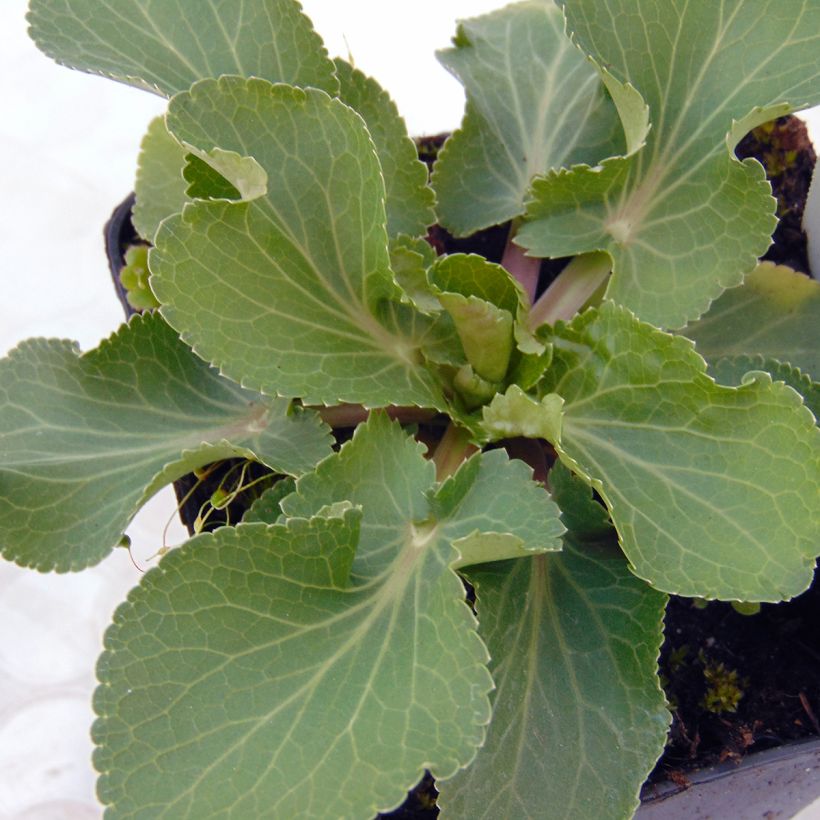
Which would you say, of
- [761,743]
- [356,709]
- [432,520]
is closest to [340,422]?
[432,520]

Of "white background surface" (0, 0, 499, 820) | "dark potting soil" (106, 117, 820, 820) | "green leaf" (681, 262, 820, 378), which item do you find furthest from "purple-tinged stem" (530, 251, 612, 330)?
"white background surface" (0, 0, 499, 820)

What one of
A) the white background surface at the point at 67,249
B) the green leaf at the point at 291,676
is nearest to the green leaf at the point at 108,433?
the green leaf at the point at 291,676

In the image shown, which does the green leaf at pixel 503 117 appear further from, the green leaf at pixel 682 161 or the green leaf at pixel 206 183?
the green leaf at pixel 206 183

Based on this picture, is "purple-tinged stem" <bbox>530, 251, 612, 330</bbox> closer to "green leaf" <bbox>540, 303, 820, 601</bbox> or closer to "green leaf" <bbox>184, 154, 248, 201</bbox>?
"green leaf" <bbox>540, 303, 820, 601</bbox>

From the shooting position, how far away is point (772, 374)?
2.40ft

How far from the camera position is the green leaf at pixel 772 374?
720mm

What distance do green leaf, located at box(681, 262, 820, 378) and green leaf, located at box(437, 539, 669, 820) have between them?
275 mm

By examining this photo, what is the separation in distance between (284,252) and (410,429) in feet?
0.68

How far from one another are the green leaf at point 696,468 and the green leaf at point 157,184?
1.48ft

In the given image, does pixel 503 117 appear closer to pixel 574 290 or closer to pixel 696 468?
pixel 574 290

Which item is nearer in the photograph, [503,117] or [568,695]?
[568,695]

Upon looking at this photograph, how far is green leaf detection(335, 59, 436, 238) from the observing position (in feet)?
2.55

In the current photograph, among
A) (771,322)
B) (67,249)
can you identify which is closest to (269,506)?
(771,322)

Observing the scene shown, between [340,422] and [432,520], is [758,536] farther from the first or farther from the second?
[340,422]
